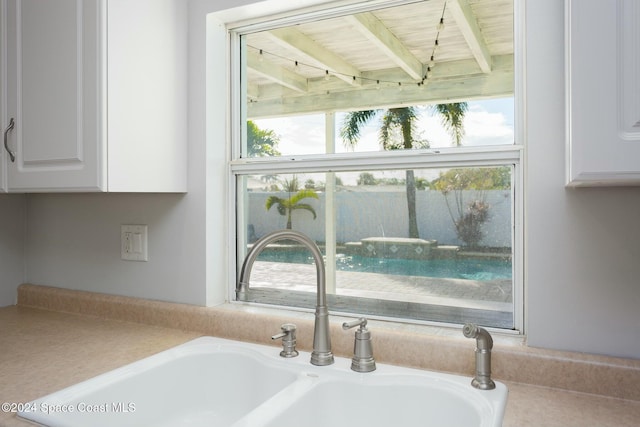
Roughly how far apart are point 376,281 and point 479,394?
1.72 ft

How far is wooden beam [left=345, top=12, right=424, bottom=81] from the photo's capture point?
143 cm

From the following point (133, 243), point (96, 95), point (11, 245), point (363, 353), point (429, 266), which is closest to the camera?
point (363, 353)

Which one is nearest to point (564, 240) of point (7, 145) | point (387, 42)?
point (387, 42)

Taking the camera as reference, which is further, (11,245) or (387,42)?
(11,245)

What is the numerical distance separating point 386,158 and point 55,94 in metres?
0.97

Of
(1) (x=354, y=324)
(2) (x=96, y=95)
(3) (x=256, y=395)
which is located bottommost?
(3) (x=256, y=395)

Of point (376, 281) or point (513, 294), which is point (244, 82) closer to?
point (376, 281)

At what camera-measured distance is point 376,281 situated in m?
1.50

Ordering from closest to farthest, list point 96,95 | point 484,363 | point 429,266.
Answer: point 484,363
point 96,95
point 429,266

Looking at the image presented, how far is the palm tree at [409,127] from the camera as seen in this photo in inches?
54.1

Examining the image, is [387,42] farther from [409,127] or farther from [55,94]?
[55,94]

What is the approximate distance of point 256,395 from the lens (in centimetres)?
130

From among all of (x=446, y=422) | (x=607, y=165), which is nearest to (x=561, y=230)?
(x=607, y=165)

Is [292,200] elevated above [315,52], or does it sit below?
below
